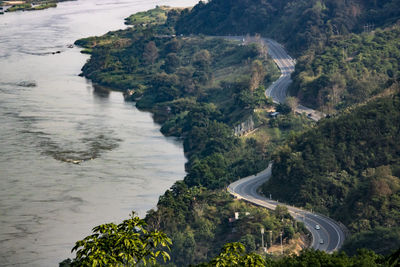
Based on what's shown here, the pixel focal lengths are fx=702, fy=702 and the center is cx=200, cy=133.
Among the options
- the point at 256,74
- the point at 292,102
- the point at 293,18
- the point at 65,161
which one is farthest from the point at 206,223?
the point at 293,18

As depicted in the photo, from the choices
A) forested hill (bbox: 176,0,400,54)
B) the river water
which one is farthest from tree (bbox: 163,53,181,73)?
forested hill (bbox: 176,0,400,54)

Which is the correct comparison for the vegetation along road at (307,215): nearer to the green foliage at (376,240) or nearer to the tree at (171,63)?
the green foliage at (376,240)

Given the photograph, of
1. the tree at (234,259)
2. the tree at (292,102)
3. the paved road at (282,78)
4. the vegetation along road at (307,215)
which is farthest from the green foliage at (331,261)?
the tree at (292,102)

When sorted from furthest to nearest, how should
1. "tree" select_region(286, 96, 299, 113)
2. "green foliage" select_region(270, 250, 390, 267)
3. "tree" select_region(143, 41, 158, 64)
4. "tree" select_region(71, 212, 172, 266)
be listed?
"tree" select_region(143, 41, 158, 64) → "tree" select_region(286, 96, 299, 113) → "green foliage" select_region(270, 250, 390, 267) → "tree" select_region(71, 212, 172, 266)

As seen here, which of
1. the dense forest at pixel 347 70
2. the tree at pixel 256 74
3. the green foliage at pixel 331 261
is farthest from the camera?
the tree at pixel 256 74

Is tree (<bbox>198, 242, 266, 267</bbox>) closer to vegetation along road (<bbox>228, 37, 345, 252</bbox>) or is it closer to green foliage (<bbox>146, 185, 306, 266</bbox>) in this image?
vegetation along road (<bbox>228, 37, 345, 252</bbox>)
